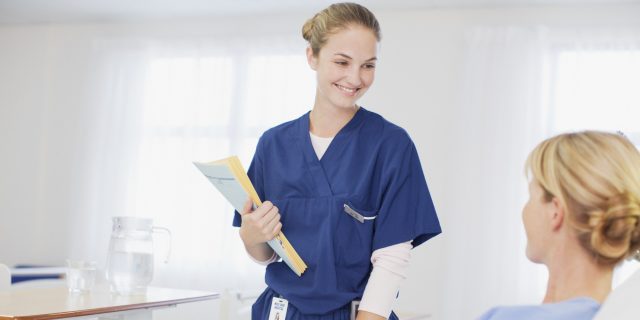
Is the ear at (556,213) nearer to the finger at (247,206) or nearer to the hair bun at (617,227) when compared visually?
the hair bun at (617,227)

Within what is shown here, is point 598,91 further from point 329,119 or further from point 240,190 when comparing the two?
point 240,190

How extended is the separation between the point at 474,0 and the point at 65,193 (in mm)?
3224

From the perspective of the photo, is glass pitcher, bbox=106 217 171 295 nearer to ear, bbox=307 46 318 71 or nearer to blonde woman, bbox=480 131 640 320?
ear, bbox=307 46 318 71

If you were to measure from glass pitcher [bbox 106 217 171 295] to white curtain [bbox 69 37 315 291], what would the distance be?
9.35 ft

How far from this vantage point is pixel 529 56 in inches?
192

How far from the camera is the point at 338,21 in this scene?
159cm

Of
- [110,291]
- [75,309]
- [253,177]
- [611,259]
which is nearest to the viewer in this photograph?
[611,259]

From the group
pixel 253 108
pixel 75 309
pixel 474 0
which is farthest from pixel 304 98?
pixel 75 309

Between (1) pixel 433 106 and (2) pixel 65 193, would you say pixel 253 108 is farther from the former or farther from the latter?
(2) pixel 65 193

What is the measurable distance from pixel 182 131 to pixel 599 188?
4.81 metres

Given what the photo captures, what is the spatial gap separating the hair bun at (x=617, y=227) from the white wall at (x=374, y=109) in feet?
12.6

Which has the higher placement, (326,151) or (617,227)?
(326,151)

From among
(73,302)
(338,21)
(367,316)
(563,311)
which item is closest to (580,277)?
(563,311)

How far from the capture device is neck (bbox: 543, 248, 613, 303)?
1.07m
